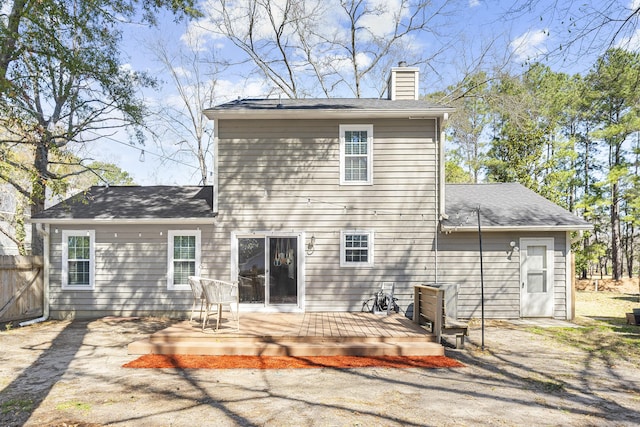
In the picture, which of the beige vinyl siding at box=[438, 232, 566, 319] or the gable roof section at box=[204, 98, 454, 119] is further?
the beige vinyl siding at box=[438, 232, 566, 319]

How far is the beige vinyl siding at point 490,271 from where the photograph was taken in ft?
33.4

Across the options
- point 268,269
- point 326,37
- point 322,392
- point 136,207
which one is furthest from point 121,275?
point 326,37

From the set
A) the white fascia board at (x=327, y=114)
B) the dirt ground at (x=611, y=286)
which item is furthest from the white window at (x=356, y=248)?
the dirt ground at (x=611, y=286)

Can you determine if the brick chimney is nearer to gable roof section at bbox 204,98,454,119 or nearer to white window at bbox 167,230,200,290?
gable roof section at bbox 204,98,454,119

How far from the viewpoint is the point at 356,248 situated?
10.2 meters

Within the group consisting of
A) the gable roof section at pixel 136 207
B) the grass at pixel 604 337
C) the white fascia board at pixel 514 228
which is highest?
the gable roof section at pixel 136 207

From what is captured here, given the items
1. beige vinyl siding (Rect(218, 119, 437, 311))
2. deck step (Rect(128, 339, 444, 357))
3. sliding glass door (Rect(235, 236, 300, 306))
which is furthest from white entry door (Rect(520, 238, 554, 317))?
sliding glass door (Rect(235, 236, 300, 306))

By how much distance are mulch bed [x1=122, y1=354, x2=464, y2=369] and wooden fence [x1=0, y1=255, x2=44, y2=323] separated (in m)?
5.30

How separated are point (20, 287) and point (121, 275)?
2327 mm

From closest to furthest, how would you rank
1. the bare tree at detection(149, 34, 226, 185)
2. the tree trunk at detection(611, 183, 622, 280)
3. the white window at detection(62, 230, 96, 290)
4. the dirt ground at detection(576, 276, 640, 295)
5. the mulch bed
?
the mulch bed → the white window at detection(62, 230, 96, 290) → the dirt ground at detection(576, 276, 640, 295) → the bare tree at detection(149, 34, 226, 185) → the tree trunk at detection(611, 183, 622, 280)

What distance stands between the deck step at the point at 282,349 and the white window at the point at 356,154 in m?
4.36

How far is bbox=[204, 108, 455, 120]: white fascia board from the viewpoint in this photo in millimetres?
9859

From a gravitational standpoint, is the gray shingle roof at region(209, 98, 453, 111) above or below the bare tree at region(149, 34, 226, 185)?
below

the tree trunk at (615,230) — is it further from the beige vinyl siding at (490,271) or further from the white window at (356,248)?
the white window at (356,248)
